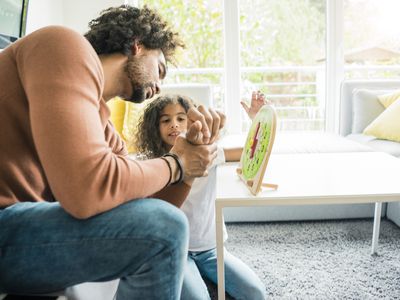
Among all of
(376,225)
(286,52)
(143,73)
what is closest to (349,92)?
(286,52)

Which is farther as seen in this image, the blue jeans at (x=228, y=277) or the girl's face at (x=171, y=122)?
the girl's face at (x=171, y=122)

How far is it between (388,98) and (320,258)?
1.47 m

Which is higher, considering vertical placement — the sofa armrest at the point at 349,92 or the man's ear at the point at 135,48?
the man's ear at the point at 135,48

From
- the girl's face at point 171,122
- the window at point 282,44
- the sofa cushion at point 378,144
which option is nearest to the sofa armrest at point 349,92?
the sofa cushion at point 378,144

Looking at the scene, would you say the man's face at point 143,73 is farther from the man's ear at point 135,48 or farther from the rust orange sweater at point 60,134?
the rust orange sweater at point 60,134

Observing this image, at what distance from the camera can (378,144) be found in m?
2.35

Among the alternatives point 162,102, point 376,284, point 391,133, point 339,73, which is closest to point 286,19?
point 339,73

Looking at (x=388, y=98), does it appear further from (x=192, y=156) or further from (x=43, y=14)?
(x=43, y=14)

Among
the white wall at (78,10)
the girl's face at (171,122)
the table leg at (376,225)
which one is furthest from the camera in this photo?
the white wall at (78,10)

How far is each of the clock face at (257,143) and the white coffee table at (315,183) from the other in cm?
5

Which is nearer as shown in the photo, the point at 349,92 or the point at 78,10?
the point at 349,92

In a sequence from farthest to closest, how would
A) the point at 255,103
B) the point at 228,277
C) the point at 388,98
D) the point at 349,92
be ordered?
the point at 349,92, the point at 388,98, the point at 255,103, the point at 228,277

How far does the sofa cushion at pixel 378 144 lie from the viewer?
2156 millimetres

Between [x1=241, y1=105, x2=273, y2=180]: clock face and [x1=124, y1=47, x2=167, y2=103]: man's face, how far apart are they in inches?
12.8
